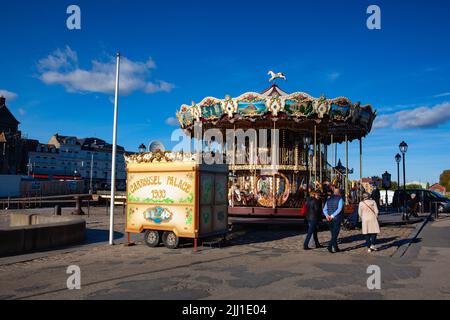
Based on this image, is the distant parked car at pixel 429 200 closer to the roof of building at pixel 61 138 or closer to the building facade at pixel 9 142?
the building facade at pixel 9 142

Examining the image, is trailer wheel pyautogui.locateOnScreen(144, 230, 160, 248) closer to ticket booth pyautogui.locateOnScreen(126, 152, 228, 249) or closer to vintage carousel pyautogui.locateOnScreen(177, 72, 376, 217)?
ticket booth pyautogui.locateOnScreen(126, 152, 228, 249)

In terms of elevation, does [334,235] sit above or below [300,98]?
below

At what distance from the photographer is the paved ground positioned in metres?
6.97

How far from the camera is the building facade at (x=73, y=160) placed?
89625 mm

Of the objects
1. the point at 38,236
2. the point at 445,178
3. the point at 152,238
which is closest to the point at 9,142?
the point at 38,236

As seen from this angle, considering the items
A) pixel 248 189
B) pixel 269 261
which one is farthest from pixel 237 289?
pixel 248 189

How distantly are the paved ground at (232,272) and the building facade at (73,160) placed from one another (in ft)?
253

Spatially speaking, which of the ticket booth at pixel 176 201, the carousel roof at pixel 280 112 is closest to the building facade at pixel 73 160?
the carousel roof at pixel 280 112

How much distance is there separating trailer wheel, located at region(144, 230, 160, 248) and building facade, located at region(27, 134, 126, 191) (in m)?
75.4

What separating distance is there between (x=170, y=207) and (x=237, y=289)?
17.6 feet

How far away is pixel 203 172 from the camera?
12.1m

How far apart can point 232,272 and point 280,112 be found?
1245 cm

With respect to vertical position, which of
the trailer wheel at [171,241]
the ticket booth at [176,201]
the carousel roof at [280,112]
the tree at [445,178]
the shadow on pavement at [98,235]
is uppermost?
the carousel roof at [280,112]

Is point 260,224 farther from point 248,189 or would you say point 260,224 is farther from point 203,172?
point 203,172
